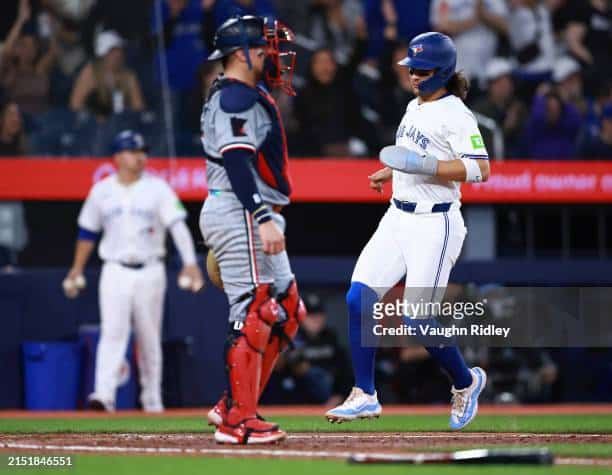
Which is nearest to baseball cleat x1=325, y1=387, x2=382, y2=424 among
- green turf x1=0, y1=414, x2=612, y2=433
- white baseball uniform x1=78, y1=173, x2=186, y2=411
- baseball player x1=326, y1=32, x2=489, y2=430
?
baseball player x1=326, y1=32, x2=489, y2=430

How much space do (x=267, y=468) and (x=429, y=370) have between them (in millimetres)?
7703

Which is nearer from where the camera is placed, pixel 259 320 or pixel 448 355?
pixel 259 320

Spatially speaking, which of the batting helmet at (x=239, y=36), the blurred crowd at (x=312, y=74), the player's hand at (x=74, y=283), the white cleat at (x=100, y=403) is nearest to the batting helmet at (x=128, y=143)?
the player's hand at (x=74, y=283)

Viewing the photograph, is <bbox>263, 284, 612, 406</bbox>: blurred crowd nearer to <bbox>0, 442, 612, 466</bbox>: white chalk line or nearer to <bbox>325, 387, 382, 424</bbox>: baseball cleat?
<bbox>325, 387, 382, 424</bbox>: baseball cleat

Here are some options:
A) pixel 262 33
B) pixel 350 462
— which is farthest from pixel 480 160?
pixel 350 462

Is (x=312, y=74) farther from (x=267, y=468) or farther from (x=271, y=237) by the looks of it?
(x=267, y=468)

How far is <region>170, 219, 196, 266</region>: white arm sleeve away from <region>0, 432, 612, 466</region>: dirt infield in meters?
4.27

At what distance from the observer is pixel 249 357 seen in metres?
6.38

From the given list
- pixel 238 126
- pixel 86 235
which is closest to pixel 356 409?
pixel 238 126

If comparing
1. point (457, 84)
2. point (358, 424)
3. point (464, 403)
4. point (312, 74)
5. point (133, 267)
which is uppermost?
point (312, 74)

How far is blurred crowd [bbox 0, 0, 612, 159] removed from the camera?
1369cm

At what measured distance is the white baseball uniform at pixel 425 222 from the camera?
747 centimetres

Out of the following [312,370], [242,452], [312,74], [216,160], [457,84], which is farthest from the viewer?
[312,74]

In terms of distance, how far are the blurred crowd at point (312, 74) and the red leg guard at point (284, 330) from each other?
23.3 feet
